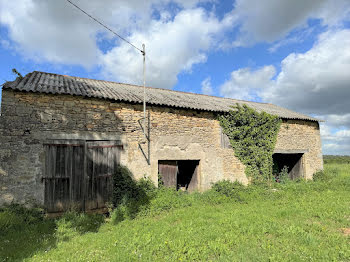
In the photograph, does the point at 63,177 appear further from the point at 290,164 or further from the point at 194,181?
the point at 290,164

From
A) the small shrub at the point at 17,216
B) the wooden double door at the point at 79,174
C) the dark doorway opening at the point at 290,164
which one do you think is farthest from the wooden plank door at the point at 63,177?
the dark doorway opening at the point at 290,164

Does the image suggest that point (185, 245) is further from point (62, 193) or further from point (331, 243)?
point (62, 193)

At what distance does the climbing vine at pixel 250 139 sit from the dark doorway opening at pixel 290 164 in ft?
10.4

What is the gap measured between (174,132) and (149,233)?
4.23 metres

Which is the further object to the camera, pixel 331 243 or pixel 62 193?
pixel 62 193

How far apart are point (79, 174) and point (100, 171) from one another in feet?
2.06

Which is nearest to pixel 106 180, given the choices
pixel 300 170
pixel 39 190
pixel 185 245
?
pixel 39 190

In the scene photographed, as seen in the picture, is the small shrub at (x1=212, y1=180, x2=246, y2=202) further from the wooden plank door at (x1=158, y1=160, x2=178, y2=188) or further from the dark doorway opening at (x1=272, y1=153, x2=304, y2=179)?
the dark doorway opening at (x1=272, y1=153, x2=304, y2=179)

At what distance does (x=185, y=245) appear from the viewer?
13.2 ft

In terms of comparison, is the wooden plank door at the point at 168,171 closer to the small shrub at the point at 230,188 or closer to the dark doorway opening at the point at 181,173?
the dark doorway opening at the point at 181,173

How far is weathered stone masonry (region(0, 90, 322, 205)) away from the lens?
578cm

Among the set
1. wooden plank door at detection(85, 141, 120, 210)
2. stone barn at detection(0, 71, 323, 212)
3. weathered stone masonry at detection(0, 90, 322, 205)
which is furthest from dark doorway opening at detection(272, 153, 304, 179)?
wooden plank door at detection(85, 141, 120, 210)

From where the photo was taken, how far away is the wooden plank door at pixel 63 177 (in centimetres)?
606

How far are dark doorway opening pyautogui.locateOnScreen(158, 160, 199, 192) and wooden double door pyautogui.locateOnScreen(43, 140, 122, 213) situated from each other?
193 centimetres
